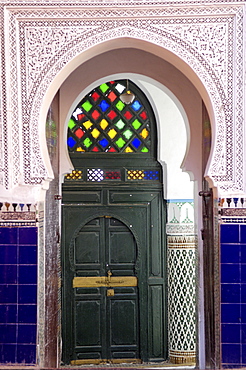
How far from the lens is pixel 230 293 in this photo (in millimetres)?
3518

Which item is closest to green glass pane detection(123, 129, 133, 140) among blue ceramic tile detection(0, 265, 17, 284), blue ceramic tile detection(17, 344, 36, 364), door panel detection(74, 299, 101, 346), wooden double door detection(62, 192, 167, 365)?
wooden double door detection(62, 192, 167, 365)

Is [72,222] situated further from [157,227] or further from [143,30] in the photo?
[143,30]

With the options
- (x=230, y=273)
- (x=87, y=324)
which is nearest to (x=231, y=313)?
(x=230, y=273)

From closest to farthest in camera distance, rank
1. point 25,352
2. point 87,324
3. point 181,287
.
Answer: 1. point 25,352
2. point 181,287
3. point 87,324

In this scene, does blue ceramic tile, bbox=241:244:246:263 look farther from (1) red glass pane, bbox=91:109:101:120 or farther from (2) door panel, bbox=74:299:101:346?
(1) red glass pane, bbox=91:109:101:120

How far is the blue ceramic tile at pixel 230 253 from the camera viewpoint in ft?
11.5

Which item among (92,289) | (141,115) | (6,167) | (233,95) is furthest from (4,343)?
(141,115)

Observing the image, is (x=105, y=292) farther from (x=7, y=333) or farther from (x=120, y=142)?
(x=7, y=333)

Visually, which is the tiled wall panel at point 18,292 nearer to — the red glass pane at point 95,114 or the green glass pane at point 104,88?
the red glass pane at point 95,114

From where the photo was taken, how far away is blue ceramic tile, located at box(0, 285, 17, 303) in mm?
3529

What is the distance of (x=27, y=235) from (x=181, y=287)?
9.69 feet

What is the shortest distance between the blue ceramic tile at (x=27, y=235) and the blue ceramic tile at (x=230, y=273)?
121 centimetres

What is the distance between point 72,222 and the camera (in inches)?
249

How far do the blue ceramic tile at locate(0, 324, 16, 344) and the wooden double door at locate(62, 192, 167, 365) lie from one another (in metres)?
2.75
